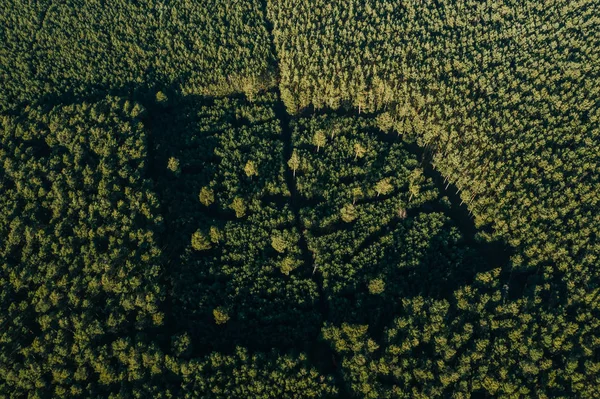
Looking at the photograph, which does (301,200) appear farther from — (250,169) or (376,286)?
(376,286)

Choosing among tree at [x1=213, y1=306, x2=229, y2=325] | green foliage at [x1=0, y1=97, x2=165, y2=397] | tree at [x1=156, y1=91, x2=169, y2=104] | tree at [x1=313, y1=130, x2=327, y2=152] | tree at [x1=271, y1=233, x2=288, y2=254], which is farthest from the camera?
tree at [x1=156, y1=91, x2=169, y2=104]

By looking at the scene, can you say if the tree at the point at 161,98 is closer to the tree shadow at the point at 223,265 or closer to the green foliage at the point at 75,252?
the tree shadow at the point at 223,265

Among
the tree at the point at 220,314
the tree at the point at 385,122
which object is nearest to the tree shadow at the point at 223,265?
the tree at the point at 220,314

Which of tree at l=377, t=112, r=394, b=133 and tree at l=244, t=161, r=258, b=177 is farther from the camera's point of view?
tree at l=377, t=112, r=394, b=133

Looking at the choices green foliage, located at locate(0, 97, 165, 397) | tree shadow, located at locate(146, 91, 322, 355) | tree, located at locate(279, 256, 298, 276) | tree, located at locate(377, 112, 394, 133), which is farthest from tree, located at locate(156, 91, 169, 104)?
tree, located at locate(279, 256, 298, 276)

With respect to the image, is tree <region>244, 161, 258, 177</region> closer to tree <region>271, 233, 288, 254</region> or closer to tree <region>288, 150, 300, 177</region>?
tree <region>288, 150, 300, 177</region>

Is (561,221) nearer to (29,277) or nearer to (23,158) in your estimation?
(29,277)

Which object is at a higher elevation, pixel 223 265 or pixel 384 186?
pixel 384 186

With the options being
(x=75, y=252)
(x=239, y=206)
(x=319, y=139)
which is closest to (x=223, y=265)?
(x=239, y=206)

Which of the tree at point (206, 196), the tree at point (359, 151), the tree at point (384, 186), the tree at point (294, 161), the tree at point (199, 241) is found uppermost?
the tree at point (294, 161)
